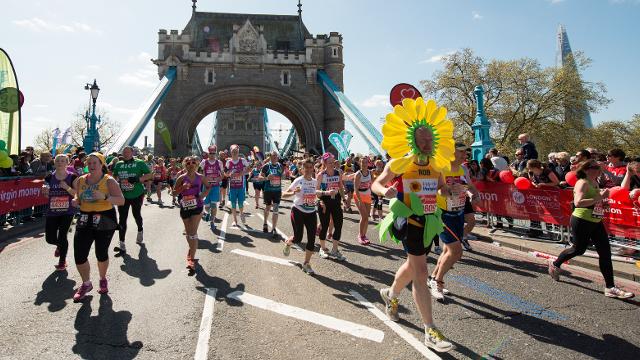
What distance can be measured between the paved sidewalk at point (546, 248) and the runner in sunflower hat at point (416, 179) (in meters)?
4.15

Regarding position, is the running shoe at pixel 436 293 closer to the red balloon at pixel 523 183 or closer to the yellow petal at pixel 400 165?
the yellow petal at pixel 400 165

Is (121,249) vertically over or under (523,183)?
under

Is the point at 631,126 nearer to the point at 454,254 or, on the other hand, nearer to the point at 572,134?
the point at 572,134

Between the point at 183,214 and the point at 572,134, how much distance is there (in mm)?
33176

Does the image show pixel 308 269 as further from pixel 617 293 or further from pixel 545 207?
pixel 545 207

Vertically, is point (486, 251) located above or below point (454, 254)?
below

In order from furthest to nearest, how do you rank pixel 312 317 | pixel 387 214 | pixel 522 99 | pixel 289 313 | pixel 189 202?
pixel 522 99
pixel 189 202
pixel 387 214
pixel 289 313
pixel 312 317

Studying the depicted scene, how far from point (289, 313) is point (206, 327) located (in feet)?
3.04

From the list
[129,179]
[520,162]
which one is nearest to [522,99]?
[520,162]

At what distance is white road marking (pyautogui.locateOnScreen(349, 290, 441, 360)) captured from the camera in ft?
11.2

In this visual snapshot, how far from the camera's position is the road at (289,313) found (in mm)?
3502

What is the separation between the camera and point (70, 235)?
29.2 feet

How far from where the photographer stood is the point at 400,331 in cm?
388

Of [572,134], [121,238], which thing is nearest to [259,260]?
[121,238]
